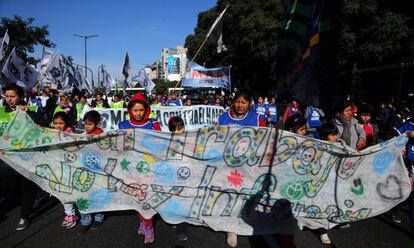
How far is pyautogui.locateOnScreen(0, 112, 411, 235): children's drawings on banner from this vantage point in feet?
12.8

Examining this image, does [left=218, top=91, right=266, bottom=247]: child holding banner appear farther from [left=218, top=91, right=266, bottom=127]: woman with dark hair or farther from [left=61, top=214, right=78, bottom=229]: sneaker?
[left=61, top=214, right=78, bottom=229]: sneaker

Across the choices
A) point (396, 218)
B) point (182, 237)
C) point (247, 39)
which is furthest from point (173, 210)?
point (247, 39)

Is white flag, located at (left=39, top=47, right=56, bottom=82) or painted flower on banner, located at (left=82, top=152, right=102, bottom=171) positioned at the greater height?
white flag, located at (left=39, top=47, right=56, bottom=82)

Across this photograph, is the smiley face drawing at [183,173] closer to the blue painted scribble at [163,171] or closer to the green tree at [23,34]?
the blue painted scribble at [163,171]

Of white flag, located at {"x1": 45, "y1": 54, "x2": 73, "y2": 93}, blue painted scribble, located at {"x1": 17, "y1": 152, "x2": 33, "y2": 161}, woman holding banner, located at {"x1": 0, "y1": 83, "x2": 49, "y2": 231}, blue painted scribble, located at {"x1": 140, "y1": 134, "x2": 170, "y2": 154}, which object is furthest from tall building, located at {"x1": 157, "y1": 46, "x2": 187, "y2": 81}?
blue painted scribble, located at {"x1": 140, "y1": 134, "x2": 170, "y2": 154}

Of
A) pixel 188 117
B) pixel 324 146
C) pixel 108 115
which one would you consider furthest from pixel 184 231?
pixel 188 117

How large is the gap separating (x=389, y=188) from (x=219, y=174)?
1889mm

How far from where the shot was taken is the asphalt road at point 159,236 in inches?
160

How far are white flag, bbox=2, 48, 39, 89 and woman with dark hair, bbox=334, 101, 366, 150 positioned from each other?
10196 mm

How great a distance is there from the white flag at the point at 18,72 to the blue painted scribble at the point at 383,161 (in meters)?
11.0

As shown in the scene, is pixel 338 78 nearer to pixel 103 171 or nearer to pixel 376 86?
pixel 103 171

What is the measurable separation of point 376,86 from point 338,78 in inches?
544

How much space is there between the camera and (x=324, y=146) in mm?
3906

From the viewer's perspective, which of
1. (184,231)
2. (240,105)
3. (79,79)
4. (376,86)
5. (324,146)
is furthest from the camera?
(79,79)
